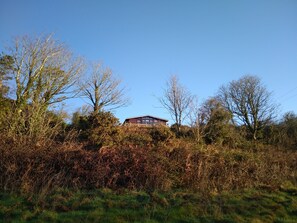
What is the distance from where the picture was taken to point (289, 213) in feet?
23.1

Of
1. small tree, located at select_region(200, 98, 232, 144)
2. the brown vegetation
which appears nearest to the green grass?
the brown vegetation

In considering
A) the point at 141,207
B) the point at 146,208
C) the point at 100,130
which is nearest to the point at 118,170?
the point at 141,207

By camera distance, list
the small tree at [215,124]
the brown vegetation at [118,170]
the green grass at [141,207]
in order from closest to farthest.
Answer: the green grass at [141,207]
the brown vegetation at [118,170]
the small tree at [215,124]

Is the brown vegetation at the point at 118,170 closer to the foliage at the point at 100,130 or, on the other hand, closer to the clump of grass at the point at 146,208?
the clump of grass at the point at 146,208

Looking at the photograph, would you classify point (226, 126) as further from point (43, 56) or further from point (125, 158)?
point (43, 56)

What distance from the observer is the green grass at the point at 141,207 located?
599 cm

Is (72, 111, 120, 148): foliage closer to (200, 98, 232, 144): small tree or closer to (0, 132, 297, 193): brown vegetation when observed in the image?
(0, 132, 297, 193): brown vegetation

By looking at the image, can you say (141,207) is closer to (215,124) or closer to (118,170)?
(118,170)

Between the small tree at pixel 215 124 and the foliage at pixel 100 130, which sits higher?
the small tree at pixel 215 124

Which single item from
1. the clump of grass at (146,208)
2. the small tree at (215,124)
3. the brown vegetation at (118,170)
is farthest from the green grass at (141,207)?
the small tree at (215,124)

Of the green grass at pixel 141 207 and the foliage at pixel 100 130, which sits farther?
the foliage at pixel 100 130

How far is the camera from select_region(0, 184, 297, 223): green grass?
5.99m

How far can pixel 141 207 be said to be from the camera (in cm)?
660

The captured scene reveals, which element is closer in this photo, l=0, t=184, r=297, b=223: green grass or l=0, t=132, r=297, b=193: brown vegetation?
l=0, t=184, r=297, b=223: green grass
